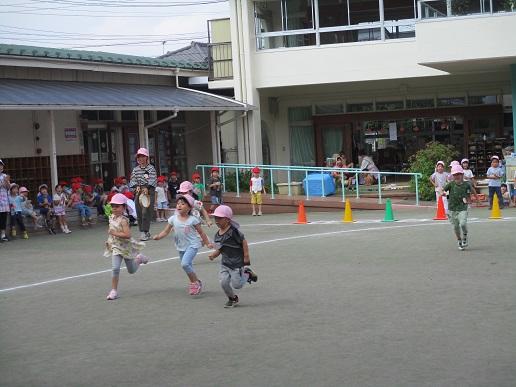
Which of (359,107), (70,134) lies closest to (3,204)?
(70,134)

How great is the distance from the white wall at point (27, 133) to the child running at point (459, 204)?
41.4 ft

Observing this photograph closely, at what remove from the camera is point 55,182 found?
856 inches

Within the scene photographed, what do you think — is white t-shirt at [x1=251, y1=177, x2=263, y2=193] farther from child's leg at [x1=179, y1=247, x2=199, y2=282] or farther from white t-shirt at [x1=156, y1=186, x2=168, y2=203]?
child's leg at [x1=179, y1=247, x2=199, y2=282]

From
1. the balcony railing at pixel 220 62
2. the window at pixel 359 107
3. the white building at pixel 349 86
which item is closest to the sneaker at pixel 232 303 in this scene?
the white building at pixel 349 86

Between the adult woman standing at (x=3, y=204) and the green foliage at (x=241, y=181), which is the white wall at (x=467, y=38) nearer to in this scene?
the green foliage at (x=241, y=181)

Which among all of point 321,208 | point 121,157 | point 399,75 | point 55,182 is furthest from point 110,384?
point 399,75

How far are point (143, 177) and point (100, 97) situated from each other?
572cm

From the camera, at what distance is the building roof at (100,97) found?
2083 cm

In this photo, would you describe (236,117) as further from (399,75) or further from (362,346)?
(362,346)

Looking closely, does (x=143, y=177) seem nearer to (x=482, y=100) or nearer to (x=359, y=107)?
(x=359, y=107)

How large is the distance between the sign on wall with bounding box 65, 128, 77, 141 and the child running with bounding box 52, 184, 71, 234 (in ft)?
13.9

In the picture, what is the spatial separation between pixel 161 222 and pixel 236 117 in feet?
26.4

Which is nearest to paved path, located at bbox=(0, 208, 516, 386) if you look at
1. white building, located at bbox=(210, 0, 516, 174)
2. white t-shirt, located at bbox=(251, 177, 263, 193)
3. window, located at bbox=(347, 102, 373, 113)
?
white t-shirt, located at bbox=(251, 177, 263, 193)

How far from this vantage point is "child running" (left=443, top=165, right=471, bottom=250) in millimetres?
14719
